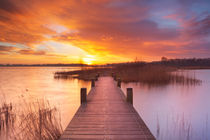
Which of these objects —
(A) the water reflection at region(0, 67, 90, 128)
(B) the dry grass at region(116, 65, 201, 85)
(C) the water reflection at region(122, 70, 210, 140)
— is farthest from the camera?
(B) the dry grass at region(116, 65, 201, 85)

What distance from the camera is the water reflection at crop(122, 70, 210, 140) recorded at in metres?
6.43

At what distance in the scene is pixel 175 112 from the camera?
928 cm

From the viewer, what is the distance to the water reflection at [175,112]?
21.1 feet

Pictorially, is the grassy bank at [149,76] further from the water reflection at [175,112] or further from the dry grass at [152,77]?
the water reflection at [175,112]

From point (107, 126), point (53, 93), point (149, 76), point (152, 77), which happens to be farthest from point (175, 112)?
point (53, 93)

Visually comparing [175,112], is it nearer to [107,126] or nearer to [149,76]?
[107,126]

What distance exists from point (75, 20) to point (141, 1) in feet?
20.6

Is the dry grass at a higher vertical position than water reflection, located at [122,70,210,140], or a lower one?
higher

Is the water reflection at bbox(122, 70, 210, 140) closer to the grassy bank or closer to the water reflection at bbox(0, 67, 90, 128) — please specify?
the grassy bank

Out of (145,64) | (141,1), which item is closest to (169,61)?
(145,64)

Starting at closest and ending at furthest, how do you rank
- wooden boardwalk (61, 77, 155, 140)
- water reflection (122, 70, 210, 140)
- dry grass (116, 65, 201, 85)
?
wooden boardwalk (61, 77, 155, 140), water reflection (122, 70, 210, 140), dry grass (116, 65, 201, 85)

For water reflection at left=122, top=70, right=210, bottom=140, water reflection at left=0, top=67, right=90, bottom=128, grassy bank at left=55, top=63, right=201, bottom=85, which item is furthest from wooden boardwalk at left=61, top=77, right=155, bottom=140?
grassy bank at left=55, top=63, right=201, bottom=85

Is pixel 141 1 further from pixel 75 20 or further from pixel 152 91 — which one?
pixel 152 91

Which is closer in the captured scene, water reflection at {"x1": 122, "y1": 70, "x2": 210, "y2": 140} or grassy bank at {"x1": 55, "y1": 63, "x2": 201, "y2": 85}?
water reflection at {"x1": 122, "y1": 70, "x2": 210, "y2": 140}
